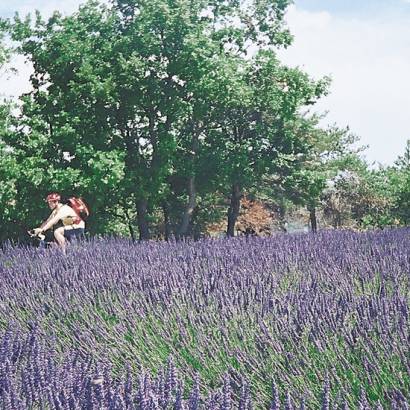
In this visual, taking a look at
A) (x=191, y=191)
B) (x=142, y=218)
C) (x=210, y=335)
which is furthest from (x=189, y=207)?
(x=210, y=335)

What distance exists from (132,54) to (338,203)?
1096cm

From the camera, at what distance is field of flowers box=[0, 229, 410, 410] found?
8.54ft

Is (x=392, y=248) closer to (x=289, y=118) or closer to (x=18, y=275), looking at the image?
(x=18, y=275)

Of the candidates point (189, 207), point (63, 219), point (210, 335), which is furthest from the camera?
point (189, 207)

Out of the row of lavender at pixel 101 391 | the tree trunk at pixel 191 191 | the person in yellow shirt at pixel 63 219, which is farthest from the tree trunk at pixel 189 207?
the row of lavender at pixel 101 391

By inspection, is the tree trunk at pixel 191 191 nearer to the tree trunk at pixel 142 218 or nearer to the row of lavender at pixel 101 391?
the tree trunk at pixel 142 218

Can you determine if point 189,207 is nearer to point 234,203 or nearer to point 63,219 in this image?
point 234,203

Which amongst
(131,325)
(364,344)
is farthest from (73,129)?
(364,344)

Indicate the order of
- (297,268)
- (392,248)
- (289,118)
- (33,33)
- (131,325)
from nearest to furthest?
1. (131,325)
2. (297,268)
3. (392,248)
4. (33,33)
5. (289,118)

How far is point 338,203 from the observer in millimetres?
25453

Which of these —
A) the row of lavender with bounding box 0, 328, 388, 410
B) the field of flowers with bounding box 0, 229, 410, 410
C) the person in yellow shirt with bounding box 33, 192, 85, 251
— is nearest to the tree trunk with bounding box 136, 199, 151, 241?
the person in yellow shirt with bounding box 33, 192, 85, 251

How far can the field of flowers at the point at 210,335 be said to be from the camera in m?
2.60

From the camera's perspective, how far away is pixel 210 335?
150 inches

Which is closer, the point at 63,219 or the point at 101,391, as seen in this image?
the point at 101,391
